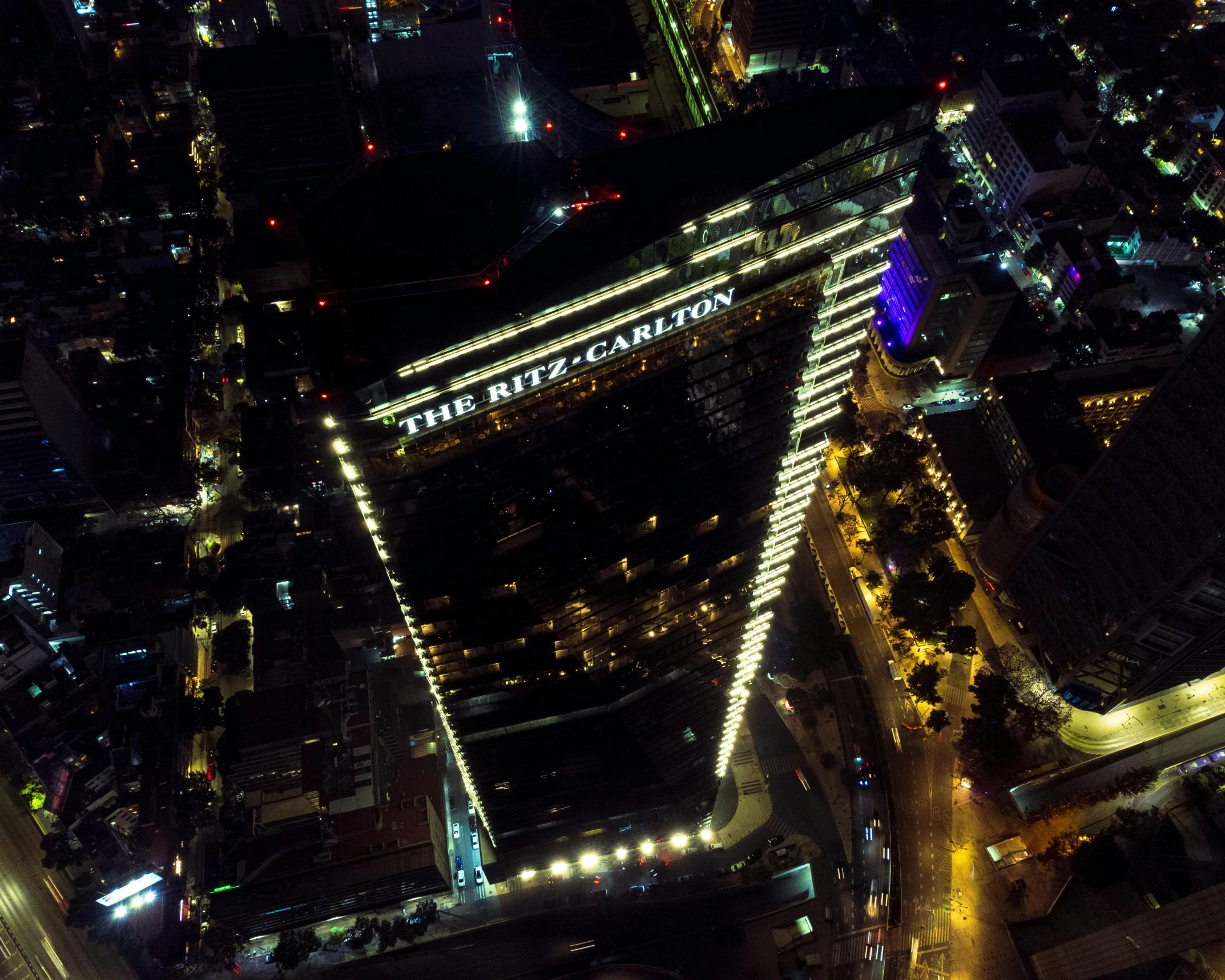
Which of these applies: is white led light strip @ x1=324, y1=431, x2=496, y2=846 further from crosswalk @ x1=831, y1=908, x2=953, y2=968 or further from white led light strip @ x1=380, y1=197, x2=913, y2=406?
crosswalk @ x1=831, y1=908, x2=953, y2=968

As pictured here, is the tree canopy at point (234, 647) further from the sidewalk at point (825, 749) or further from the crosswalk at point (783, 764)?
the crosswalk at point (783, 764)

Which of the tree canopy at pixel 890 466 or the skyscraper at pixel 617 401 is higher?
the tree canopy at pixel 890 466

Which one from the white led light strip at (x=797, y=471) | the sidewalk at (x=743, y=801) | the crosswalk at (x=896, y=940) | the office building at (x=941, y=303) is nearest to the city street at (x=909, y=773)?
the crosswalk at (x=896, y=940)

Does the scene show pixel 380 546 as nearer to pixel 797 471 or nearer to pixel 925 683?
pixel 797 471

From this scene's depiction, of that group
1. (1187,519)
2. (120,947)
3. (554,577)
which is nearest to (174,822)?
(120,947)

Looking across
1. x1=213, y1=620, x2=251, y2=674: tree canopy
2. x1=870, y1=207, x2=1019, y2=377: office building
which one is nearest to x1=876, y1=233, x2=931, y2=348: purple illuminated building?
x1=870, y1=207, x2=1019, y2=377: office building

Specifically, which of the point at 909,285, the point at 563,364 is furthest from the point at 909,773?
the point at 563,364
